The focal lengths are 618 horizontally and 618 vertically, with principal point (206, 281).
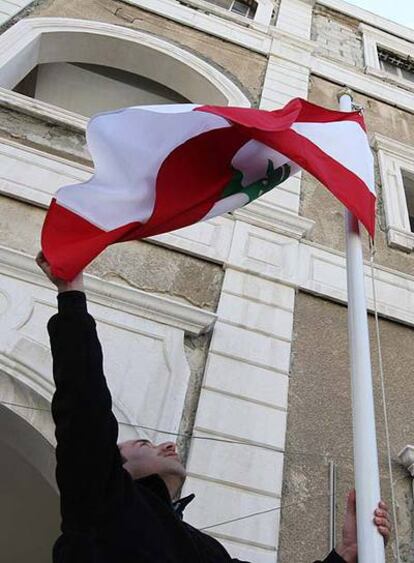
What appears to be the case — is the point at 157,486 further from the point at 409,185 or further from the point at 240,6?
the point at 240,6

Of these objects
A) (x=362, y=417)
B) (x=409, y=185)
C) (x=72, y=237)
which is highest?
(x=409, y=185)

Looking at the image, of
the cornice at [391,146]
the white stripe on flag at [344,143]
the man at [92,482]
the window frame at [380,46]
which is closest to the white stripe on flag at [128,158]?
the white stripe on flag at [344,143]

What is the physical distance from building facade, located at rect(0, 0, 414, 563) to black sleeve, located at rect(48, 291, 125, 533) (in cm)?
190

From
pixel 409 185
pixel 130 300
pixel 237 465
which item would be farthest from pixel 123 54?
pixel 237 465

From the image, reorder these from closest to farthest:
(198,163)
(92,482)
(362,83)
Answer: (92,482) → (198,163) → (362,83)

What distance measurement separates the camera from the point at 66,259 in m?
2.12

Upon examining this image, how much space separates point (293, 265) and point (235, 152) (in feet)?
6.85

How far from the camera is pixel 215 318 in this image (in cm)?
428

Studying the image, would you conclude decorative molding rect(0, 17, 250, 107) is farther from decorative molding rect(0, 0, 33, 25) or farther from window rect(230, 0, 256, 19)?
Answer: window rect(230, 0, 256, 19)

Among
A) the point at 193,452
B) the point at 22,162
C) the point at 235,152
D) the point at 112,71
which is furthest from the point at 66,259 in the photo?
the point at 112,71

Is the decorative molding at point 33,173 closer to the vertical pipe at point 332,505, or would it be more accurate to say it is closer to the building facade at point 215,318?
the building facade at point 215,318

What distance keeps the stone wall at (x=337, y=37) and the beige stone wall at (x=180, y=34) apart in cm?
129

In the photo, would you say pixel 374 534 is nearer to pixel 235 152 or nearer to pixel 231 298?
pixel 235 152

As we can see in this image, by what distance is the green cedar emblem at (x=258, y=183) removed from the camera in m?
3.00
